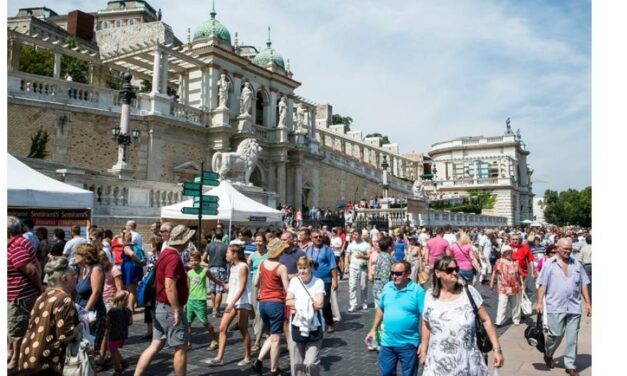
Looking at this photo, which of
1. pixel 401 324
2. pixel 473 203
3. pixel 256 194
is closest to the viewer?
pixel 401 324

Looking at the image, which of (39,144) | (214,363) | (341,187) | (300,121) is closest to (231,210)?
(214,363)

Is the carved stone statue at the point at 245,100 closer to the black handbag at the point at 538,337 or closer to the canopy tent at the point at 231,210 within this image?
the canopy tent at the point at 231,210

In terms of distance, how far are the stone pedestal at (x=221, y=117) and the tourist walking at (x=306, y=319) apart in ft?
75.6

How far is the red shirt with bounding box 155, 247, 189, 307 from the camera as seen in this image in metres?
5.06

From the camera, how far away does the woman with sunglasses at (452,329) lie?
3.86 m

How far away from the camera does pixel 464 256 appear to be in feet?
30.8

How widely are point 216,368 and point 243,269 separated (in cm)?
124

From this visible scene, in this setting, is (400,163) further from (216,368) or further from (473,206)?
(216,368)

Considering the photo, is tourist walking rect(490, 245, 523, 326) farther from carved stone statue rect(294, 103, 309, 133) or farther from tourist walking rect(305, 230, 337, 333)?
carved stone statue rect(294, 103, 309, 133)

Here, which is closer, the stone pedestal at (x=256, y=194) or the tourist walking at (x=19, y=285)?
the tourist walking at (x=19, y=285)

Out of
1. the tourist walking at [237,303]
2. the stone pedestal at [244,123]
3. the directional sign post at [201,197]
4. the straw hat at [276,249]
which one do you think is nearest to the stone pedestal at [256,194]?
the directional sign post at [201,197]

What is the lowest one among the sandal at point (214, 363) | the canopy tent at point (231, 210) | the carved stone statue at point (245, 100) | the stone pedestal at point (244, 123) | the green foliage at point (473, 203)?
the sandal at point (214, 363)

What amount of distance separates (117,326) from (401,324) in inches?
129

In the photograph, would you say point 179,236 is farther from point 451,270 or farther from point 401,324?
point 451,270
